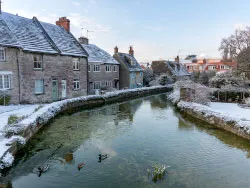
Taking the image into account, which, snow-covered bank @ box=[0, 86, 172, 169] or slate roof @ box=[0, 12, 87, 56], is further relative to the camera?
slate roof @ box=[0, 12, 87, 56]

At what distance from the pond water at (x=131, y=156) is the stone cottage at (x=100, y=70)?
1822 centimetres

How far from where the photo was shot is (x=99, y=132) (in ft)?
51.3

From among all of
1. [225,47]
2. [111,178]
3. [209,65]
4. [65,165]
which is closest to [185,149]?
[111,178]

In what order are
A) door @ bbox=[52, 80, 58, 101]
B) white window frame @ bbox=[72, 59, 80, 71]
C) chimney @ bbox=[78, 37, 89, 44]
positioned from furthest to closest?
chimney @ bbox=[78, 37, 89, 44] < white window frame @ bbox=[72, 59, 80, 71] < door @ bbox=[52, 80, 58, 101]

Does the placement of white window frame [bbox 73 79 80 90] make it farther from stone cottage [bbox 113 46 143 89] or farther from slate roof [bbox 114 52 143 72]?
slate roof [bbox 114 52 143 72]

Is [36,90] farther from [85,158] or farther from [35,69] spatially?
[85,158]

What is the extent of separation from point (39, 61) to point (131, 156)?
18.1m

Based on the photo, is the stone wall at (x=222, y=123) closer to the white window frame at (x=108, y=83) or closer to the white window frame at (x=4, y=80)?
the white window frame at (x=4, y=80)

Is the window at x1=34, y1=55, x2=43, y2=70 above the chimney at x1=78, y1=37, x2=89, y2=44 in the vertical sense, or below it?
below

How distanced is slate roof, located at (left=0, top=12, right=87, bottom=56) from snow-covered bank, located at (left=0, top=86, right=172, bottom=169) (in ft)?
21.6

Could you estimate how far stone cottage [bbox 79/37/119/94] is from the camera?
35.7m

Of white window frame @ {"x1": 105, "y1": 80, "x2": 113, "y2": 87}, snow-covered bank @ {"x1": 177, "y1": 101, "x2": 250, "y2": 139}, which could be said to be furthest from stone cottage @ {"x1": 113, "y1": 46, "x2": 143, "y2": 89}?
snow-covered bank @ {"x1": 177, "y1": 101, "x2": 250, "y2": 139}

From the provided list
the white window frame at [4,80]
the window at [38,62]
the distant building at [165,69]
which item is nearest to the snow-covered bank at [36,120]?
the white window frame at [4,80]

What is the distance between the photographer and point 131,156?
11305mm
